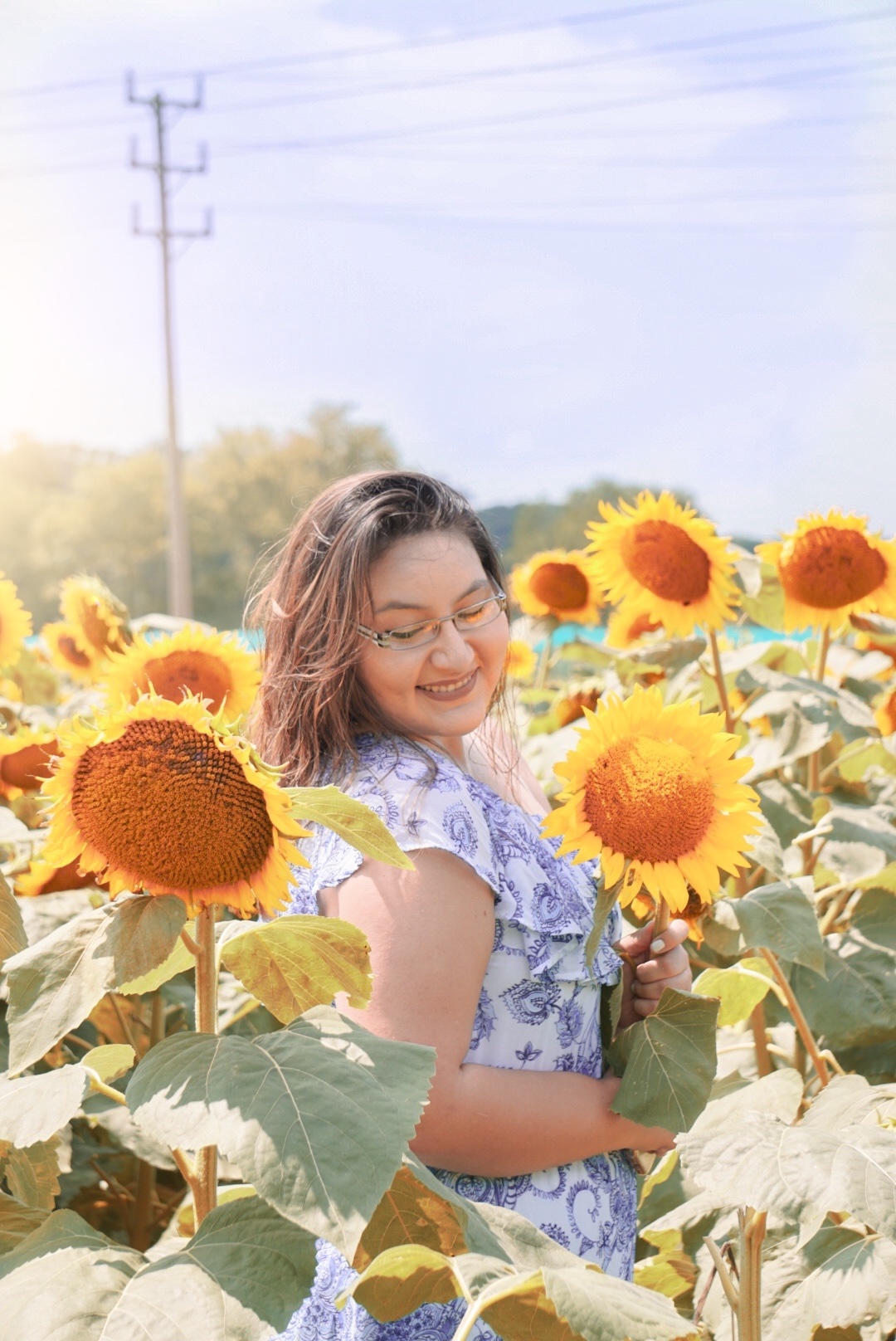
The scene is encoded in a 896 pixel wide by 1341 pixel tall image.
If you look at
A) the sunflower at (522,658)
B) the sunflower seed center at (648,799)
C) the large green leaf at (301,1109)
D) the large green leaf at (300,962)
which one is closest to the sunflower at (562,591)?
the sunflower at (522,658)

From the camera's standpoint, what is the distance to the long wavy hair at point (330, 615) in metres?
1.59

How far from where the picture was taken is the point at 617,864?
4.15 ft

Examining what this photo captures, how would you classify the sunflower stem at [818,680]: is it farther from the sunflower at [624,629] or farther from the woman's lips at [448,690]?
the woman's lips at [448,690]

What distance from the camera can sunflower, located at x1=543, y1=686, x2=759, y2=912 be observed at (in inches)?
49.5

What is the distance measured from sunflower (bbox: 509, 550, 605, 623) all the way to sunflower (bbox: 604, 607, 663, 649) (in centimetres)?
41

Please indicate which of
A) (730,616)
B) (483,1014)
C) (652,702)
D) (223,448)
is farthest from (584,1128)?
(223,448)

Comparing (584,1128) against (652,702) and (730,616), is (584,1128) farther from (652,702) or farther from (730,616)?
(730,616)

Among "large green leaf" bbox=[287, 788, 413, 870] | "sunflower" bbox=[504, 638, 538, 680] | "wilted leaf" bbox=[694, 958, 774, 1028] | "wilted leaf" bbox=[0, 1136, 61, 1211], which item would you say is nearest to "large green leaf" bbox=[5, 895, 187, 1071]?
"large green leaf" bbox=[287, 788, 413, 870]

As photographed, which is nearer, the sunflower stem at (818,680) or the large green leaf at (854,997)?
the large green leaf at (854,997)

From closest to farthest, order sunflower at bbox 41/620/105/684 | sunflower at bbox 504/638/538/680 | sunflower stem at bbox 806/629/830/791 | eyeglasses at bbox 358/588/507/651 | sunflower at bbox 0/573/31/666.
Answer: eyeglasses at bbox 358/588/507/651, sunflower stem at bbox 806/629/830/791, sunflower at bbox 0/573/31/666, sunflower at bbox 41/620/105/684, sunflower at bbox 504/638/538/680

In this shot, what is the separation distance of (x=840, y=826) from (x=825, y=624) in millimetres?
458

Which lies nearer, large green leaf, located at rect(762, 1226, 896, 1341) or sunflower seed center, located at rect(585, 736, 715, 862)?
sunflower seed center, located at rect(585, 736, 715, 862)

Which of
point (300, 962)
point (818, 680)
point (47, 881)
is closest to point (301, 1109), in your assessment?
point (300, 962)

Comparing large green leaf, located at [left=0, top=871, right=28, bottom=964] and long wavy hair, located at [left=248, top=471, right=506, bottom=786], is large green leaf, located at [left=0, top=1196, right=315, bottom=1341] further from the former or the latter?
long wavy hair, located at [left=248, top=471, right=506, bottom=786]
